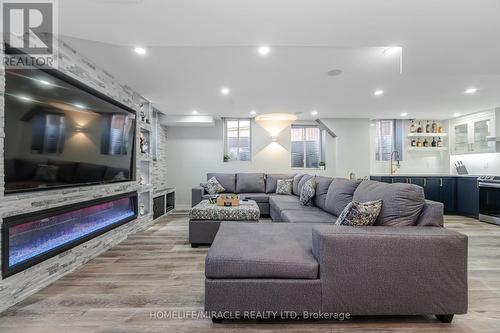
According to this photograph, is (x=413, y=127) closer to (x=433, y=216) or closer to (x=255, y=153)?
(x=255, y=153)

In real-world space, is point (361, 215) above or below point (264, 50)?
below

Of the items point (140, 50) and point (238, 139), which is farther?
point (238, 139)

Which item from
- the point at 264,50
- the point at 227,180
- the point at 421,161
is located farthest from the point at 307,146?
the point at 264,50

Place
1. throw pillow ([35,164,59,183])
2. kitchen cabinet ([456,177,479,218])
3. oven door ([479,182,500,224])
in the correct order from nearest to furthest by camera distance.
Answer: throw pillow ([35,164,59,183]) < oven door ([479,182,500,224]) < kitchen cabinet ([456,177,479,218])

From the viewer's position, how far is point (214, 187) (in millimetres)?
5578

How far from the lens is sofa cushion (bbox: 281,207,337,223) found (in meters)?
2.84

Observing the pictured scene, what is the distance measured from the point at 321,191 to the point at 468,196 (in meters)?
4.09

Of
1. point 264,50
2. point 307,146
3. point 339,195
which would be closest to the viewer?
point 264,50

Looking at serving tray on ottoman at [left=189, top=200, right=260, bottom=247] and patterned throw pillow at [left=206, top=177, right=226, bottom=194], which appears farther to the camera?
patterned throw pillow at [left=206, top=177, right=226, bottom=194]

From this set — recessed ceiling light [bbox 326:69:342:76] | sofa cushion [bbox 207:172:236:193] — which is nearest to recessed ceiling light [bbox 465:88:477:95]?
recessed ceiling light [bbox 326:69:342:76]

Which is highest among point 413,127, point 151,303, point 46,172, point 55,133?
point 413,127

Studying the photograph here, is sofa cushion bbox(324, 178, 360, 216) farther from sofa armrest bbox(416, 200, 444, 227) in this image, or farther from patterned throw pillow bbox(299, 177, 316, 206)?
sofa armrest bbox(416, 200, 444, 227)

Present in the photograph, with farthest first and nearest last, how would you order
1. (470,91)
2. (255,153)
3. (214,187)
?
(255,153) < (214,187) < (470,91)

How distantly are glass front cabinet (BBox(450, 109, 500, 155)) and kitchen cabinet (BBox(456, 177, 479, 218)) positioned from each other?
0.79m
